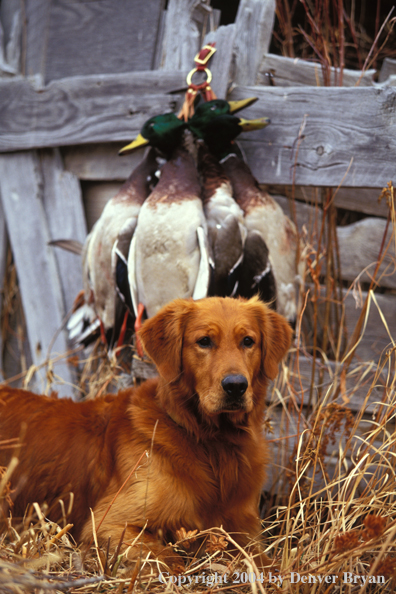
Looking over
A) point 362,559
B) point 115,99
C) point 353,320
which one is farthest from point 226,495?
point 115,99

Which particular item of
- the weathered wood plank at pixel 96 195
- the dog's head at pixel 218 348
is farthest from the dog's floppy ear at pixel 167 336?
the weathered wood plank at pixel 96 195

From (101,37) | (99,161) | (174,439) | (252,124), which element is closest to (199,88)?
(252,124)

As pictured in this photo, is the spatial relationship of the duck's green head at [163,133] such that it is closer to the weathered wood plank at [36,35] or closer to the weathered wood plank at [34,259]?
the weathered wood plank at [34,259]

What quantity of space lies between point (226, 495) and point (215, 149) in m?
1.58

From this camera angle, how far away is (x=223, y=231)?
227cm

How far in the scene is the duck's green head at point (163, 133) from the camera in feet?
7.86

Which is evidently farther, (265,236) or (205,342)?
(265,236)

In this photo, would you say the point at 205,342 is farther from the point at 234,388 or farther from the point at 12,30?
the point at 12,30

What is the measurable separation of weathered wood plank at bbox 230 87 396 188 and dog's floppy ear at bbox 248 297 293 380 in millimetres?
866

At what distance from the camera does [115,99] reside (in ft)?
10.2

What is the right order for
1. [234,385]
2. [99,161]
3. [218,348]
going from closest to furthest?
1. [234,385]
2. [218,348]
3. [99,161]

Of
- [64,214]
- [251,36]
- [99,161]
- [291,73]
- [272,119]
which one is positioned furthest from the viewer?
[64,214]

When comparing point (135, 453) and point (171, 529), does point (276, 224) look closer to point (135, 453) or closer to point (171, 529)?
point (135, 453)

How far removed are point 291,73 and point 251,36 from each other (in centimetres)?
35
